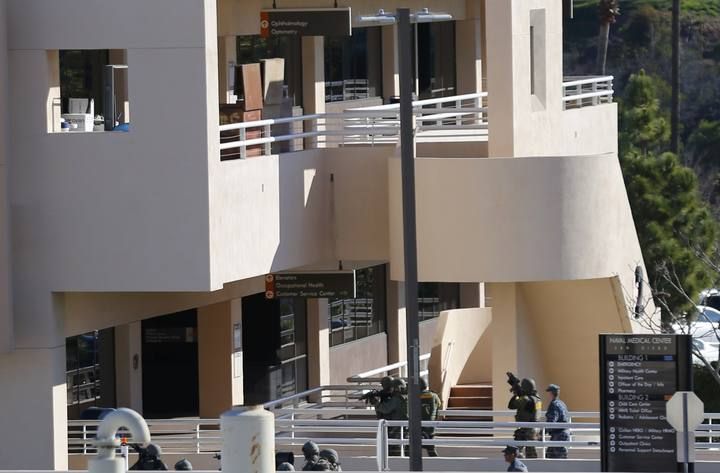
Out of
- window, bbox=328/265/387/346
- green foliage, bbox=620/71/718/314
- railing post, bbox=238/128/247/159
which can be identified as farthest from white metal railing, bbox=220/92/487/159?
green foliage, bbox=620/71/718/314

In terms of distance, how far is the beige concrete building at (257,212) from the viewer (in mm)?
22578

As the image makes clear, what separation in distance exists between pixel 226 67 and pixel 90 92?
11.3ft

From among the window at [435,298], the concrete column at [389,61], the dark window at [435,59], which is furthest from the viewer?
the window at [435,298]

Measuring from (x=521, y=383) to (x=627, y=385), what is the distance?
4521 mm


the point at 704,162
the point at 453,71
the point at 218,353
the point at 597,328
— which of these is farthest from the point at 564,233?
the point at 704,162

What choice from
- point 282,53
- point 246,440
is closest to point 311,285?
point 282,53

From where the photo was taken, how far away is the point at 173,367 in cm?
3017

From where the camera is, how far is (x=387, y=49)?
116 feet

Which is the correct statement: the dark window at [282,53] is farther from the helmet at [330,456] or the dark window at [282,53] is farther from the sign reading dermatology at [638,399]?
the sign reading dermatology at [638,399]

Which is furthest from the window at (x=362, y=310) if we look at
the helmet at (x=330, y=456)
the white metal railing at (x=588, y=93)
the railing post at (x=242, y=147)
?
the helmet at (x=330, y=456)

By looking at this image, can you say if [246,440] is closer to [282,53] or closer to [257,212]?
[257,212]

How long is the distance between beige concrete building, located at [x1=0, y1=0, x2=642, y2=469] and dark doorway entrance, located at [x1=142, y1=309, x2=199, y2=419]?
38 mm

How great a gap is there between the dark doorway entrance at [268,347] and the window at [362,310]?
1731mm

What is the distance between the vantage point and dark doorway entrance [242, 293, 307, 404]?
3156 cm
